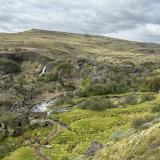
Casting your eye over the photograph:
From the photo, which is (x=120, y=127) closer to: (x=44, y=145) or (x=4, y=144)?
(x=44, y=145)

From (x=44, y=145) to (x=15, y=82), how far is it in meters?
56.9

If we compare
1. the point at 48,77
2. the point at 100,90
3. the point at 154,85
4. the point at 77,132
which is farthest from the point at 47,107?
the point at 48,77

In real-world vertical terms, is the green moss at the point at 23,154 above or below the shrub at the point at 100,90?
below

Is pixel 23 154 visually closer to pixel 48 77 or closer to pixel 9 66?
pixel 48 77

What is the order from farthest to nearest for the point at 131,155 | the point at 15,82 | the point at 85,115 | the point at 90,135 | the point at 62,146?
the point at 15,82
the point at 85,115
the point at 90,135
the point at 62,146
the point at 131,155

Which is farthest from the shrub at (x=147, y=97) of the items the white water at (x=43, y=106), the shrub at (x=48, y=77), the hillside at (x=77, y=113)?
the shrub at (x=48, y=77)

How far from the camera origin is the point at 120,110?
A: 75938 mm

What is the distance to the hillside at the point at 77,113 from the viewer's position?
34069 millimetres

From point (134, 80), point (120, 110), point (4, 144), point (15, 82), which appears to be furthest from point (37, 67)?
point (4, 144)

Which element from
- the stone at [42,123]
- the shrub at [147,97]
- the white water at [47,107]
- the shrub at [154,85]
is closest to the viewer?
the stone at [42,123]

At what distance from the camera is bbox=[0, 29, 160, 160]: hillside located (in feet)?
112

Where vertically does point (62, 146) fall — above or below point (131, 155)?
below

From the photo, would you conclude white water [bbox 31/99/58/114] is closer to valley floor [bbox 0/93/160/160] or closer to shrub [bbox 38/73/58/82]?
valley floor [bbox 0/93/160/160]

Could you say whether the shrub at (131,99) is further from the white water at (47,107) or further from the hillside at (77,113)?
the white water at (47,107)
